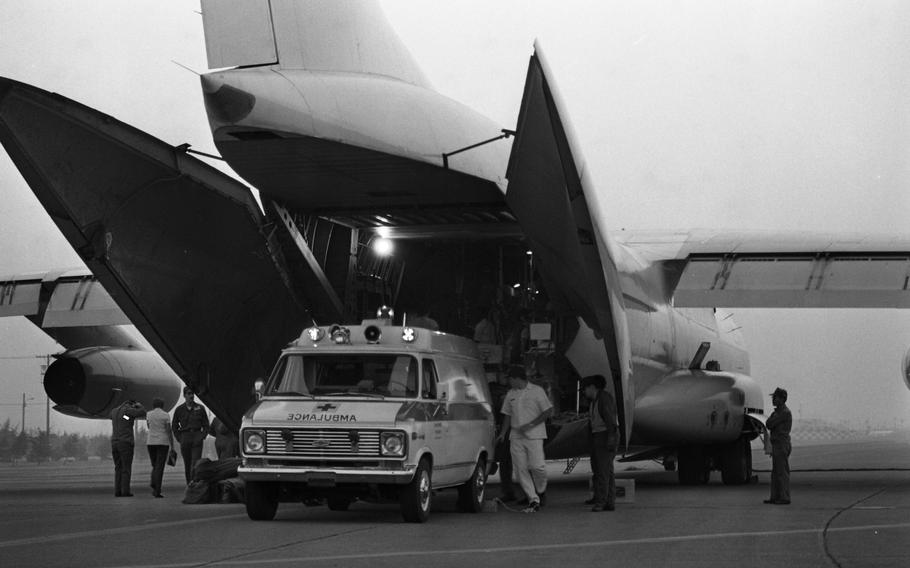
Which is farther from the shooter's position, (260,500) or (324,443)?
(260,500)

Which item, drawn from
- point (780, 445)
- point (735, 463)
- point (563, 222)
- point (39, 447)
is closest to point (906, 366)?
point (735, 463)

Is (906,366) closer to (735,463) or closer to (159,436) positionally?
(735,463)

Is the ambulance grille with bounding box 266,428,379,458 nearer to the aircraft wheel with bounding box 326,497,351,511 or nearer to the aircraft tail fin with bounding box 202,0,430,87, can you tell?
the aircraft wheel with bounding box 326,497,351,511

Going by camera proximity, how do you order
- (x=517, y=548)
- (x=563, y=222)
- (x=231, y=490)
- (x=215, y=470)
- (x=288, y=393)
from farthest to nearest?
(x=231, y=490) → (x=215, y=470) → (x=563, y=222) → (x=288, y=393) → (x=517, y=548)

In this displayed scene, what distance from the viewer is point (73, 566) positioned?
8.61m

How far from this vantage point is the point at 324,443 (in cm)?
1240

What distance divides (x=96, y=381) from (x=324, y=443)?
30.2 feet

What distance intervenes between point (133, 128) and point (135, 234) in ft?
5.85

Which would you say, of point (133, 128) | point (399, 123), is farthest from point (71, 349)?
point (399, 123)

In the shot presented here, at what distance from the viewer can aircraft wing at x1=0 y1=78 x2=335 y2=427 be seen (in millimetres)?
13359

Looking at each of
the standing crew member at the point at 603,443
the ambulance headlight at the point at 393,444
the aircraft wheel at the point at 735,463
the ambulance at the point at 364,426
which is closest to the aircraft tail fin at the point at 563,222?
the standing crew member at the point at 603,443

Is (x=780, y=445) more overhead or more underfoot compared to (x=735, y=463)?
more overhead

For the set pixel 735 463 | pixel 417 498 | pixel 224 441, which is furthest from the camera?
pixel 735 463

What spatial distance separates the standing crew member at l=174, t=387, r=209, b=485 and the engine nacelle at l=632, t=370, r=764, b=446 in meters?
6.19
